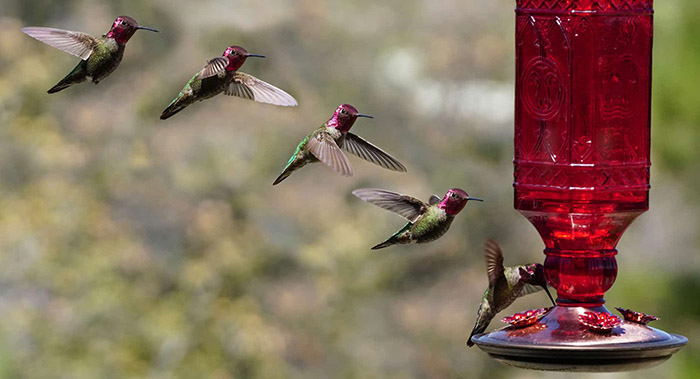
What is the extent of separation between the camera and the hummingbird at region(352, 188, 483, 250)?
3911 mm

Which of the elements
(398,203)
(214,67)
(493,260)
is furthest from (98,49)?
(493,260)

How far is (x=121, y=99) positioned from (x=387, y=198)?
5.93 metres

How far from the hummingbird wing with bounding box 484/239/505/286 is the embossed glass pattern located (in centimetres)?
19

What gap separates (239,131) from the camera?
9406mm

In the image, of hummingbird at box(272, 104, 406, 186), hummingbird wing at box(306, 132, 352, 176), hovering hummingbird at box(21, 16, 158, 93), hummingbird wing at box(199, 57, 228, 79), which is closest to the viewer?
hummingbird wing at box(306, 132, 352, 176)

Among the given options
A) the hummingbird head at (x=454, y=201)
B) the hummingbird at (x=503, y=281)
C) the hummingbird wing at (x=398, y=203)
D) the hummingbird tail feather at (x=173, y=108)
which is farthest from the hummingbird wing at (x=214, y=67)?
the hummingbird at (x=503, y=281)

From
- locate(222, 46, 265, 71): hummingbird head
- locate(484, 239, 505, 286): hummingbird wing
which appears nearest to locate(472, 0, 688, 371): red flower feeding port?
locate(484, 239, 505, 286): hummingbird wing

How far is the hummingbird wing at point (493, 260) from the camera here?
12.3 ft

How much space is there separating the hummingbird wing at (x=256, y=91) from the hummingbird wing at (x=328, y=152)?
0.16 metres

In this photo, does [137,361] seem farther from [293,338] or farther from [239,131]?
[239,131]

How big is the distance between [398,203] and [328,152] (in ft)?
1.37

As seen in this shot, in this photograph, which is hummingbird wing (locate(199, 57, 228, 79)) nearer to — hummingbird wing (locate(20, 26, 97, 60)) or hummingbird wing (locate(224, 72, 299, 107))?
hummingbird wing (locate(224, 72, 299, 107))

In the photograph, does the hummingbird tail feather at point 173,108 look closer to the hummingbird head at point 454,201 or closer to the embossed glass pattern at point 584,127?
the hummingbird head at point 454,201

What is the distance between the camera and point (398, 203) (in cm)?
400
